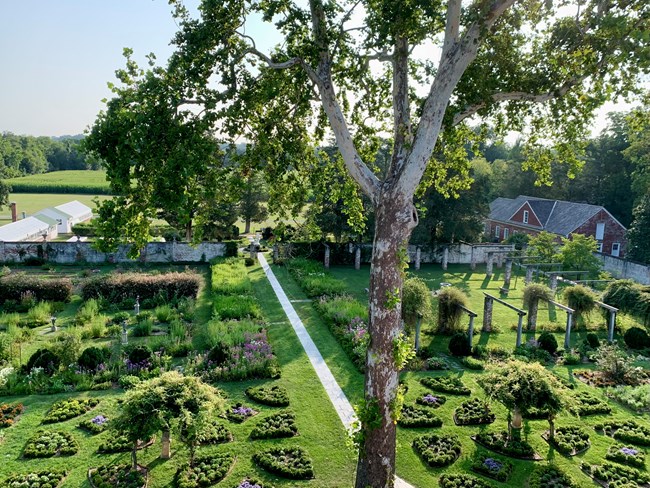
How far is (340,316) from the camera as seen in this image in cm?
1981

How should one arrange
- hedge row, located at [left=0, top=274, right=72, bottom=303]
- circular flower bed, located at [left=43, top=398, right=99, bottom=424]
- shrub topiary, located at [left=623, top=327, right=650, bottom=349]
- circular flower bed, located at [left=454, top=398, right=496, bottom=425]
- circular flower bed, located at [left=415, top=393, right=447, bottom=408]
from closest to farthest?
1. circular flower bed, located at [left=43, top=398, right=99, bottom=424]
2. circular flower bed, located at [left=454, top=398, right=496, bottom=425]
3. circular flower bed, located at [left=415, top=393, right=447, bottom=408]
4. shrub topiary, located at [left=623, top=327, right=650, bottom=349]
5. hedge row, located at [left=0, top=274, right=72, bottom=303]

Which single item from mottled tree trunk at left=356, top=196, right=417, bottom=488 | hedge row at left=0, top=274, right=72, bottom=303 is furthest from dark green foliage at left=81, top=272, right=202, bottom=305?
mottled tree trunk at left=356, top=196, right=417, bottom=488

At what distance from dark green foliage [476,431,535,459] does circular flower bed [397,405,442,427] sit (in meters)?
1.08

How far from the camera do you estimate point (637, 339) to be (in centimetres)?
1862

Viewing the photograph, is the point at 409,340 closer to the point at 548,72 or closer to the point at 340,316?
the point at 548,72

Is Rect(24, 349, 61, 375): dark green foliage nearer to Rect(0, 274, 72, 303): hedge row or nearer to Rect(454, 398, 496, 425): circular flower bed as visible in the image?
Rect(0, 274, 72, 303): hedge row

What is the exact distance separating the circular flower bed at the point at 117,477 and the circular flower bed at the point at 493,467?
6.82m

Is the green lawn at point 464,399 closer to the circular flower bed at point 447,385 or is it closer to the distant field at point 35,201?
the circular flower bed at point 447,385

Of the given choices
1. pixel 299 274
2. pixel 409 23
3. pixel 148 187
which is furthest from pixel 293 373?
pixel 299 274

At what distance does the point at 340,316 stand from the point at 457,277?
13.7 metres

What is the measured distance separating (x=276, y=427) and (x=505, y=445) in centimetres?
529

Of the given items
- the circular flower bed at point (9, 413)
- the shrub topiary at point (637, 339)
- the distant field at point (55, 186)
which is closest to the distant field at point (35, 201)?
the distant field at point (55, 186)

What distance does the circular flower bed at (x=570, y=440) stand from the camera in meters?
11.4

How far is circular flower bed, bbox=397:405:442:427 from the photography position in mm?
12352
